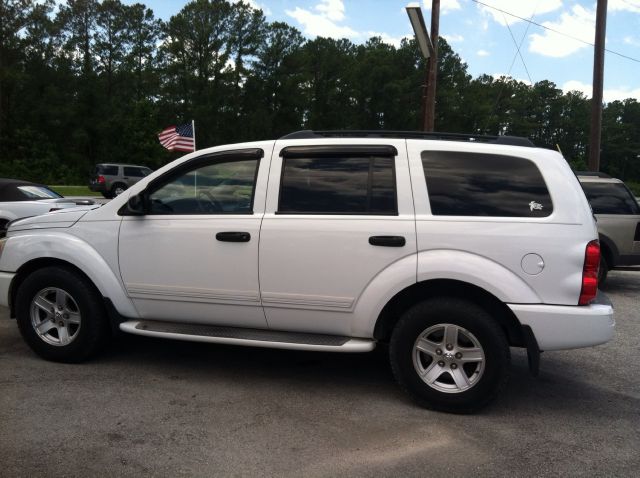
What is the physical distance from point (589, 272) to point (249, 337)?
238 cm

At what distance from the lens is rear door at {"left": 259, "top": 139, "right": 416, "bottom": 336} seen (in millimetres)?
3965

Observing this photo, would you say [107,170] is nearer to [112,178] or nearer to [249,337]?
[112,178]

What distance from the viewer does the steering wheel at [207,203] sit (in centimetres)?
443

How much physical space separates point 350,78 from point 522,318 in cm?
6955

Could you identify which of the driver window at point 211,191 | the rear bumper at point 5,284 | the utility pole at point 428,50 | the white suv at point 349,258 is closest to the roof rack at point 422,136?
the white suv at point 349,258

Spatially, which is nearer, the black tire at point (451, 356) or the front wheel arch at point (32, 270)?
the black tire at point (451, 356)

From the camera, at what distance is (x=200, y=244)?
4293mm

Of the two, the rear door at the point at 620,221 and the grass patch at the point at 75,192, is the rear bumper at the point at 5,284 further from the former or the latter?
the grass patch at the point at 75,192

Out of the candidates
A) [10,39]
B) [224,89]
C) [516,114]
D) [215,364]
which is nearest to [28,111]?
[10,39]

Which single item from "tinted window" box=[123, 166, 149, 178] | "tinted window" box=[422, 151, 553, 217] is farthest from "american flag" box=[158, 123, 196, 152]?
"tinted window" box=[123, 166, 149, 178]

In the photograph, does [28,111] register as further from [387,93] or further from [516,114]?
[516,114]

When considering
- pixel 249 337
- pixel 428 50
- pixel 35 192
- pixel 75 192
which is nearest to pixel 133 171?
pixel 75 192

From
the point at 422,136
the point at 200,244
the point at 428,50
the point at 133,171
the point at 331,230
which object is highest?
the point at 428,50

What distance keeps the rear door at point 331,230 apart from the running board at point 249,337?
0.24 feet
